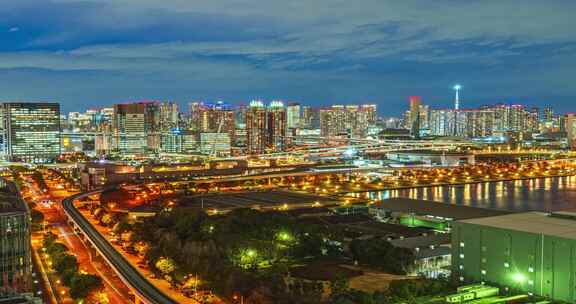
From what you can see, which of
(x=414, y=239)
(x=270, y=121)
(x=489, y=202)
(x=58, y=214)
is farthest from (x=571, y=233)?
(x=270, y=121)

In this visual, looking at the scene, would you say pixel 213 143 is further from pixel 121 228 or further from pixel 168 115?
pixel 121 228

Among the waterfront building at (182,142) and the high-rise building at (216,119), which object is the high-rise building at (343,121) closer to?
the high-rise building at (216,119)

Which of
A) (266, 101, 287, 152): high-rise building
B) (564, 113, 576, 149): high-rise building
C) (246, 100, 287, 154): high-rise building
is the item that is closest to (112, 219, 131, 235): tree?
(246, 100, 287, 154): high-rise building

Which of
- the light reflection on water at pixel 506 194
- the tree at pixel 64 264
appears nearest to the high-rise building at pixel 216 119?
the light reflection on water at pixel 506 194

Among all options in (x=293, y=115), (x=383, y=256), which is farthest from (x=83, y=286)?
(x=293, y=115)

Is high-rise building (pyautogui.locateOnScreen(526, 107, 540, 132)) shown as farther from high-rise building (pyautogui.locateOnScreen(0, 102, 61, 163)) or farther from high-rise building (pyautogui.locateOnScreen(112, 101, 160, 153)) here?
high-rise building (pyautogui.locateOnScreen(0, 102, 61, 163))

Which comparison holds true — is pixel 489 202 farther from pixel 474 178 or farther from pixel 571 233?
pixel 571 233
